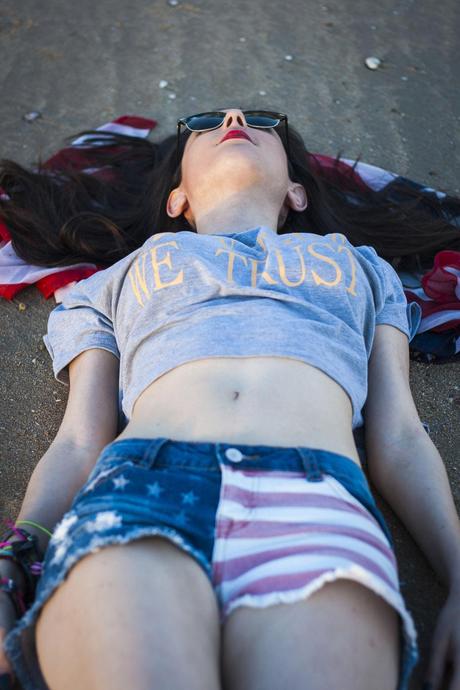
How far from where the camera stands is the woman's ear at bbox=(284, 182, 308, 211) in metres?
2.67

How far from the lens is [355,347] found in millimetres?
1909

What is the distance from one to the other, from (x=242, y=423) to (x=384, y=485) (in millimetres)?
586

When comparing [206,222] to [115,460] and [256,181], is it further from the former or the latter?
[115,460]

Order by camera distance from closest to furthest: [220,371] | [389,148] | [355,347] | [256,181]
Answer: [220,371]
[355,347]
[256,181]
[389,148]

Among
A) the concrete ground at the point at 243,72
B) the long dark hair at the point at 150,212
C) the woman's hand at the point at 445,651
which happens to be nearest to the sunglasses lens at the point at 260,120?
the long dark hair at the point at 150,212

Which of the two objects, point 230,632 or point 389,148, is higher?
point 230,632

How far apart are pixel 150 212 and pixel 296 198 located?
2.04 ft

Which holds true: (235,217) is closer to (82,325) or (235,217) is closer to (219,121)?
(219,121)

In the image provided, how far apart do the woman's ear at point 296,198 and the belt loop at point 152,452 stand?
143 centimetres

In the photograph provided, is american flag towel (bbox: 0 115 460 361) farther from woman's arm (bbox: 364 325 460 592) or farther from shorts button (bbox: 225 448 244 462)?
shorts button (bbox: 225 448 244 462)

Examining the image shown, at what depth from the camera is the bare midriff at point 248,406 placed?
157 cm

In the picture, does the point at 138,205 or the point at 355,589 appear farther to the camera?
the point at 138,205

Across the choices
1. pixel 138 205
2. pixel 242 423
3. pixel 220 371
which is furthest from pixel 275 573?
pixel 138 205

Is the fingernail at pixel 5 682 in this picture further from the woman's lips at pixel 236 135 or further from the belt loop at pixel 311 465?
the woman's lips at pixel 236 135
